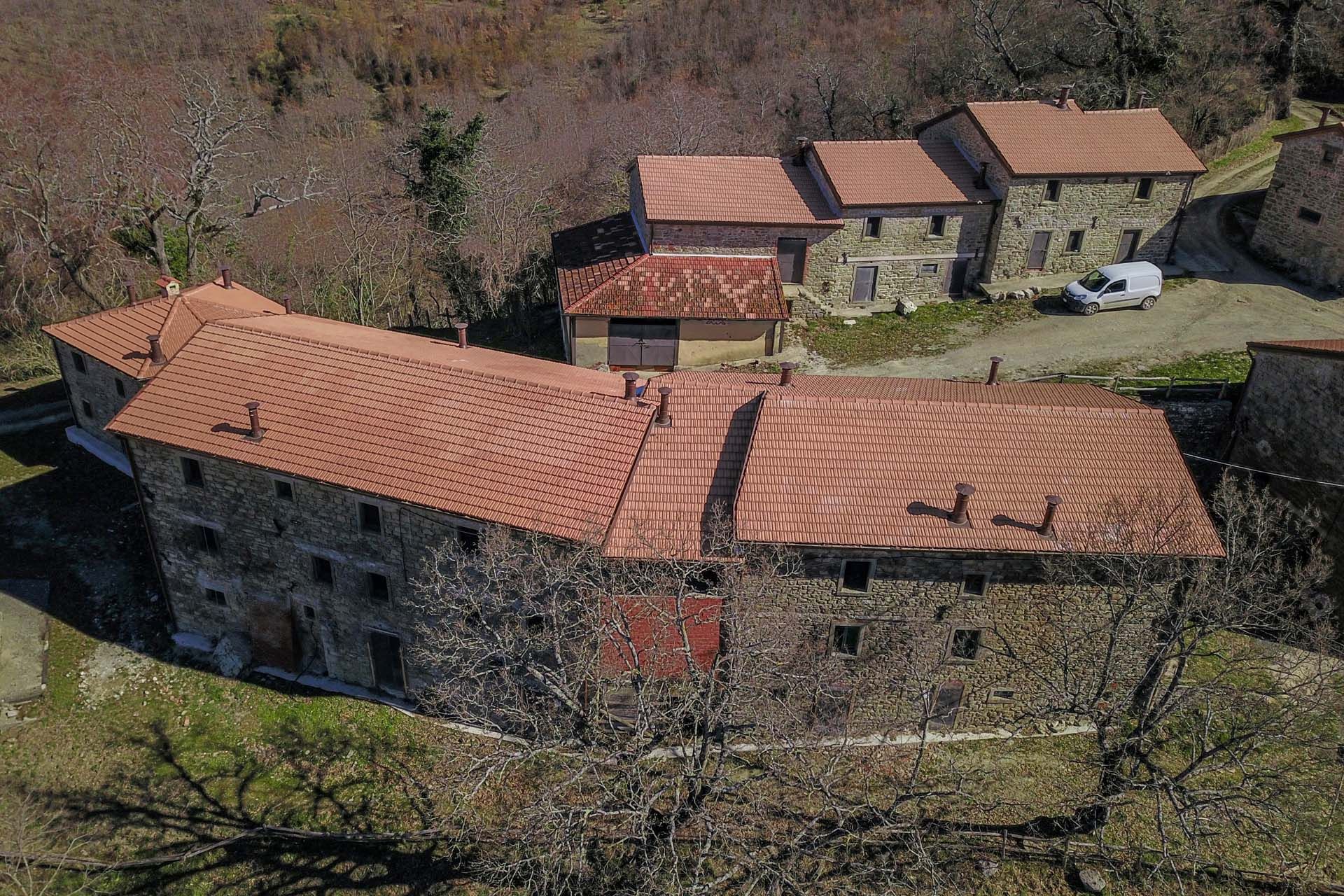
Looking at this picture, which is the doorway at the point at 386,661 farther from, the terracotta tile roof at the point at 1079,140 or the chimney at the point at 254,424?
the terracotta tile roof at the point at 1079,140

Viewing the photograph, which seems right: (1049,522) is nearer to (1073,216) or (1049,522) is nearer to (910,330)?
(910,330)

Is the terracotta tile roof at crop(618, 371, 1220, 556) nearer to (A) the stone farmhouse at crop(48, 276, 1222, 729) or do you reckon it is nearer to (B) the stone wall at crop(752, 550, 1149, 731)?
(A) the stone farmhouse at crop(48, 276, 1222, 729)

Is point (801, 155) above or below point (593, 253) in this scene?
above

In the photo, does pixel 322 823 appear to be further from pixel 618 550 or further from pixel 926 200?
pixel 926 200

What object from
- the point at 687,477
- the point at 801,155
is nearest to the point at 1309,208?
the point at 801,155

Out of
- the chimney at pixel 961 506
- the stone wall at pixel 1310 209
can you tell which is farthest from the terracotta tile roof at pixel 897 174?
the chimney at pixel 961 506

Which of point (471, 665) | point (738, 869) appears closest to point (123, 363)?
point (471, 665)

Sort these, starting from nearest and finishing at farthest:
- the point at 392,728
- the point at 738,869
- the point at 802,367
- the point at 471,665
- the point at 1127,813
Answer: the point at 738,869 < the point at 471,665 < the point at 1127,813 < the point at 392,728 < the point at 802,367
